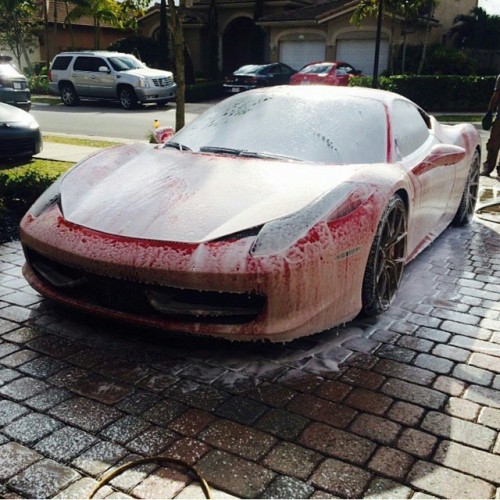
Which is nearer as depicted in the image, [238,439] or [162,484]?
[162,484]

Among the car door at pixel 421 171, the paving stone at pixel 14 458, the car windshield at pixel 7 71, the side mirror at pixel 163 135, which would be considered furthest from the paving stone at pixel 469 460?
the car windshield at pixel 7 71

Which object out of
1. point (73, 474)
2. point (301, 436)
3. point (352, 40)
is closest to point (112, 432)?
point (73, 474)

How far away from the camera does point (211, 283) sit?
2787mm

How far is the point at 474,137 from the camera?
585 centimetres

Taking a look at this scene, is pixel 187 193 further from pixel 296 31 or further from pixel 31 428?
pixel 296 31

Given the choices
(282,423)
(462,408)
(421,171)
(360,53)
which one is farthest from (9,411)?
(360,53)

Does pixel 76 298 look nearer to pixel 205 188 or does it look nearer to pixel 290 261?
pixel 205 188

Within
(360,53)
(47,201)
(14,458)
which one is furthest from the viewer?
(360,53)

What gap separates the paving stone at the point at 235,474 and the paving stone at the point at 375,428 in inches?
19.4

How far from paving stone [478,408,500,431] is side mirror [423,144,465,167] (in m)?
2.07

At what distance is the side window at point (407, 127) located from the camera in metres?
4.19

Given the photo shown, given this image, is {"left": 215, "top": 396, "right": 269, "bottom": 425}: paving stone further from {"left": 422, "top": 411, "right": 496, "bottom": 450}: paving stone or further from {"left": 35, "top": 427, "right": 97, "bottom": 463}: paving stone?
{"left": 422, "top": 411, "right": 496, "bottom": 450}: paving stone

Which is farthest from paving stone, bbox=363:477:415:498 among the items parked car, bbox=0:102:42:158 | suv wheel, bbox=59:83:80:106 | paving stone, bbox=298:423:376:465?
suv wheel, bbox=59:83:80:106

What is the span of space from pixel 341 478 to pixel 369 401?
0.60 meters
